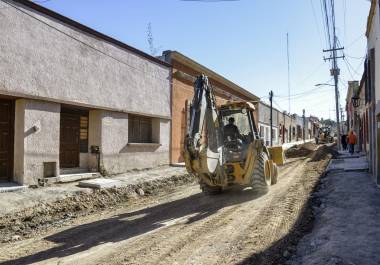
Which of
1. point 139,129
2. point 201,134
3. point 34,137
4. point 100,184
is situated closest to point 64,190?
point 100,184

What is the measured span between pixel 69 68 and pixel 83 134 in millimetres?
2681

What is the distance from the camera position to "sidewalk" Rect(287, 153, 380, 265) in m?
5.05

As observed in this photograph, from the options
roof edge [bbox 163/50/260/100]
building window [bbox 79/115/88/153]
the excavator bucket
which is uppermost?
roof edge [bbox 163/50/260/100]

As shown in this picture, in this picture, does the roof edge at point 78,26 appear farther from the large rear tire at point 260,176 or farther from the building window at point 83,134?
the large rear tire at point 260,176

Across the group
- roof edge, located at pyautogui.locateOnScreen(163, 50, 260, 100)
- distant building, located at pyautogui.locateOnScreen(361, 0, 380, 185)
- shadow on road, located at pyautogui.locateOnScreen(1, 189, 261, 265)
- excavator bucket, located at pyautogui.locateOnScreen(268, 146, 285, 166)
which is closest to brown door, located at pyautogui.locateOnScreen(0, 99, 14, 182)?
shadow on road, located at pyautogui.locateOnScreen(1, 189, 261, 265)

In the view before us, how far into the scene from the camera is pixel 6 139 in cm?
1088

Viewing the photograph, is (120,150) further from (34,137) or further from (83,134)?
(34,137)

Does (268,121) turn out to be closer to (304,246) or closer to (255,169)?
(255,169)

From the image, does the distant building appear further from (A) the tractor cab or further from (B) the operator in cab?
(B) the operator in cab

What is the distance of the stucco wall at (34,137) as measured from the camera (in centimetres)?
1080

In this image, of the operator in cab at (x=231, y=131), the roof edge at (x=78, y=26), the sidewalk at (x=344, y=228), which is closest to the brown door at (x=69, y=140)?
the roof edge at (x=78, y=26)

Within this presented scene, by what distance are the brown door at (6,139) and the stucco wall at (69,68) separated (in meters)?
0.73

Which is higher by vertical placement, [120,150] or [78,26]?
[78,26]

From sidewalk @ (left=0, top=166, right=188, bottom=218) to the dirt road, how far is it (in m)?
1.47
